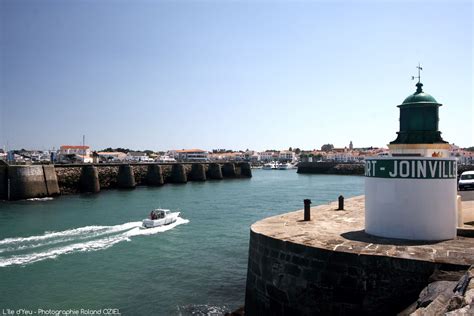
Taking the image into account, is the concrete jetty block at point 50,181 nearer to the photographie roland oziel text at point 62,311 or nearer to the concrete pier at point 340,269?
the photographie roland oziel text at point 62,311

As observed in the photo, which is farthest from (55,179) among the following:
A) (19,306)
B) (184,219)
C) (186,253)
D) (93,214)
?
(19,306)

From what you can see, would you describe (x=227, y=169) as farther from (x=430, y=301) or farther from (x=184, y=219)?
(x=430, y=301)

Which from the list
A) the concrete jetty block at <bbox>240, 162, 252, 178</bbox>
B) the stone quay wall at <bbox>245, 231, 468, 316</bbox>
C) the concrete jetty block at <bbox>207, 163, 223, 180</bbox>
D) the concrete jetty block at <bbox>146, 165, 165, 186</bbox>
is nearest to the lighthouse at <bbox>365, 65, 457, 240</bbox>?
the stone quay wall at <bbox>245, 231, 468, 316</bbox>

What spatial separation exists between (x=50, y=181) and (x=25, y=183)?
380 centimetres

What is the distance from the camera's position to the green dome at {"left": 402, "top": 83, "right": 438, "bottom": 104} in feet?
33.9

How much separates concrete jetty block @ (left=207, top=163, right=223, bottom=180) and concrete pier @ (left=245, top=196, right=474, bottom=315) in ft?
225

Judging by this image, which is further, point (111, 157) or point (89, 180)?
point (111, 157)

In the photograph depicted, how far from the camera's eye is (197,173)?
74.5 m

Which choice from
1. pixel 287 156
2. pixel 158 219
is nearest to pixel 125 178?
pixel 158 219

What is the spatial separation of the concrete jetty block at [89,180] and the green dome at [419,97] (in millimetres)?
46943

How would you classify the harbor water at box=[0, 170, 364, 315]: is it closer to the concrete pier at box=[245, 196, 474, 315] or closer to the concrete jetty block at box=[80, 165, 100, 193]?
the concrete pier at box=[245, 196, 474, 315]

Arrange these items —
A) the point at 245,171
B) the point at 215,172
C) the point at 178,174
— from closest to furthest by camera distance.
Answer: the point at 178,174
the point at 215,172
the point at 245,171

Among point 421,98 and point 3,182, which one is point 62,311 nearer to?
point 421,98

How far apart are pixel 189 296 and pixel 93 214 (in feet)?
66.4
